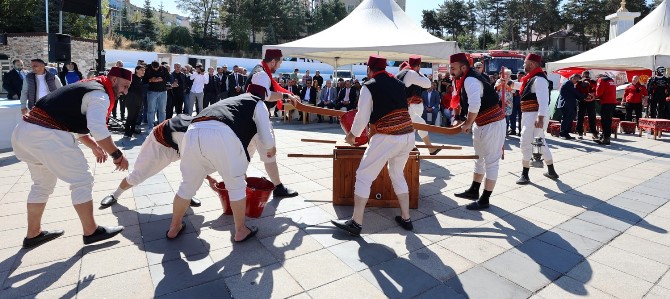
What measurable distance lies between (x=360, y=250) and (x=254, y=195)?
1231mm

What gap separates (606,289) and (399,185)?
1.84m

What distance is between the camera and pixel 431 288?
3.00 metres

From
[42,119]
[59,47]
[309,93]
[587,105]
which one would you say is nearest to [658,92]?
[587,105]

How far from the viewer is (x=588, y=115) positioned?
1124 cm

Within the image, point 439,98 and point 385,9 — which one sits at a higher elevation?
point 385,9

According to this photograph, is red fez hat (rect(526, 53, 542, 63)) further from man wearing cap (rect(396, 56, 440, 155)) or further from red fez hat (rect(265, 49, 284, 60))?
red fez hat (rect(265, 49, 284, 60))

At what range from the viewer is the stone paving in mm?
2994

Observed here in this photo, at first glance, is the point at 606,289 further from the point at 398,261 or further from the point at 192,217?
the point at 192,217

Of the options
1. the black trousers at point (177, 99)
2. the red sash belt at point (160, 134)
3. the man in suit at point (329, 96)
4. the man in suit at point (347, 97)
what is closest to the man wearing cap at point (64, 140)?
the red sash belt at point (160, 134)

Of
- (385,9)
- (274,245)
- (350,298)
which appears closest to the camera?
(350,298)

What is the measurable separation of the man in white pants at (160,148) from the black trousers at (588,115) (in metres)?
10.8

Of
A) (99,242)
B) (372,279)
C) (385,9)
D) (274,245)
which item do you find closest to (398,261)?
(372,279)

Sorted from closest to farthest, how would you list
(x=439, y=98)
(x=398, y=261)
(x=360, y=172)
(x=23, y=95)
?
(x=398, y=261), (x=360, y=172), (x=23, y=95), (x=439, y=98)

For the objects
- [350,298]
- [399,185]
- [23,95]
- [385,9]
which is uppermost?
[385,9]
